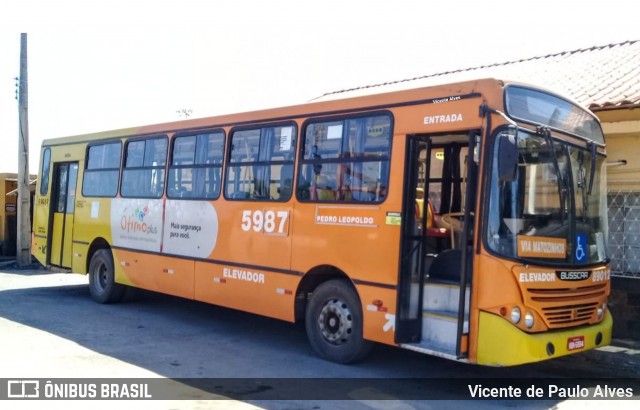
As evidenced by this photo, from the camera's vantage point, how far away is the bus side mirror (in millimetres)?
5668

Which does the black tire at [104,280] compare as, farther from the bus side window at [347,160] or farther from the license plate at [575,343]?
the license plate at [575,343]

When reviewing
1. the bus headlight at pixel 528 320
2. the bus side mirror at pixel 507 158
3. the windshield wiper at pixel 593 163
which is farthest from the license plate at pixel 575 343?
the bus side mirror at pixel 507 158

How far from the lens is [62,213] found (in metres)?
12.4

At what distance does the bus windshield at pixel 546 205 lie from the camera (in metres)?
5.87

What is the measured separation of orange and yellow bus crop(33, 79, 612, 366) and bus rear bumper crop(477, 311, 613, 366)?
0.01 m

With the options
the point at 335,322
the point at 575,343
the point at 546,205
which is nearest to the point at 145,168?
the point at 335,322

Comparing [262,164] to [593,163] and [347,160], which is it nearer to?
[347,160]

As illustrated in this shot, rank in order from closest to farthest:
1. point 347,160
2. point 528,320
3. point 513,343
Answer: point 513,343 < point 528,320 < point 347,160

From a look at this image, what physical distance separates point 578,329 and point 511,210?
5.00ft

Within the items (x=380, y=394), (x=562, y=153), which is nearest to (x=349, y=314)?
(x=380, y=394)

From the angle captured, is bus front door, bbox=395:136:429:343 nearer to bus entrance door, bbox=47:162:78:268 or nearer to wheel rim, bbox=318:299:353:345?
wheel rim, bbox=318:299:353:345

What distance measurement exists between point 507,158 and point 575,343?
6.72ft

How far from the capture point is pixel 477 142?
612cm

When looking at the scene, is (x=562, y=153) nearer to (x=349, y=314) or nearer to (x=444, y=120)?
(x=444, y=120)
